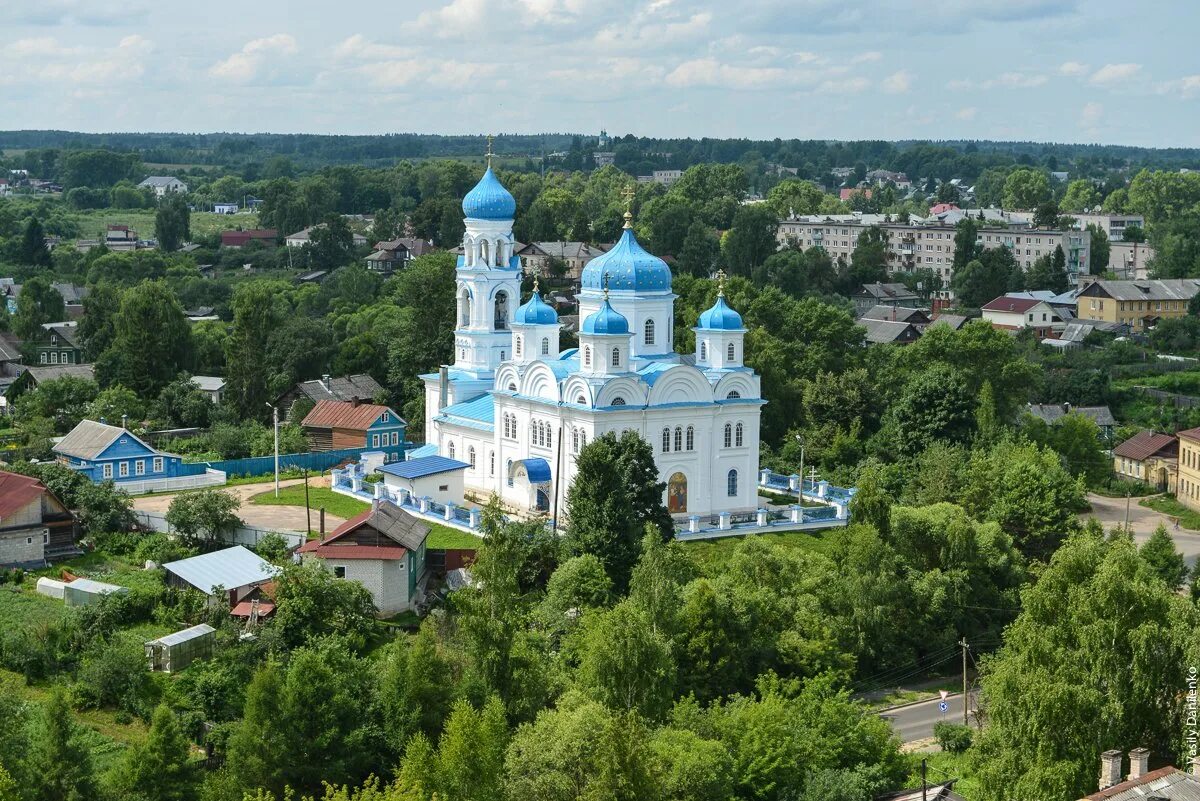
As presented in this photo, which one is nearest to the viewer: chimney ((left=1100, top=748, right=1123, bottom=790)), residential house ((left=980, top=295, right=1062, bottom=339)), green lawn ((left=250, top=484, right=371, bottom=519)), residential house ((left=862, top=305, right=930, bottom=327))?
chimney ((left=1100, top=748, right=1123, bottom=790))

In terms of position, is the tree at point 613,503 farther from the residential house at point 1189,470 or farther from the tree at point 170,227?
the tree at point 170,227

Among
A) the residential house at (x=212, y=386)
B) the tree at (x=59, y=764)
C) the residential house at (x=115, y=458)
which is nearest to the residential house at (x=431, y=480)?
the residential house at (x=115, y=458)

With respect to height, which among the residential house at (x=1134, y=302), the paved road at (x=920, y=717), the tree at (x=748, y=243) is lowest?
the paved road at (x=920, y=717)

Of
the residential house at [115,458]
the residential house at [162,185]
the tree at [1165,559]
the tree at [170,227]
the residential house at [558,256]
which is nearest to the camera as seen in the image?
the tree at [1165,559]

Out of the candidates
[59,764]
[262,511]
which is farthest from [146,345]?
[59,764]

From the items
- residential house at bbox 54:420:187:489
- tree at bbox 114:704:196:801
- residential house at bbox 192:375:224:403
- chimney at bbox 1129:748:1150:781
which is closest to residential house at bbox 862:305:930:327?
residential house at bbox 192:375:224:403

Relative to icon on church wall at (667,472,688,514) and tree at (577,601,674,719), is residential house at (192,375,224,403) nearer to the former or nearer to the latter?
icon on church wall at (667,472,688,514)
